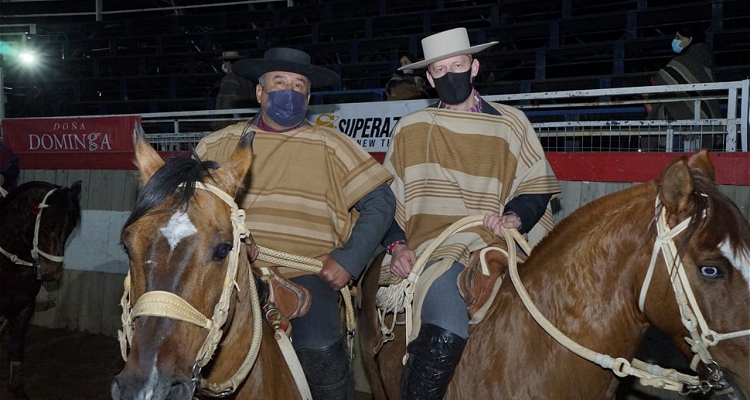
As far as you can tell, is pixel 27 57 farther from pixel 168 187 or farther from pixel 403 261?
pixel 168 187

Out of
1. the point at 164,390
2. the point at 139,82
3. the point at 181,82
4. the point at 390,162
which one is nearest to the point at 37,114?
the point at 139,82

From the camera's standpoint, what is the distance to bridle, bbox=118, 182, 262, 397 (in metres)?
1.81

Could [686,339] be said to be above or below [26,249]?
above

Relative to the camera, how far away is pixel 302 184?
2.94 m

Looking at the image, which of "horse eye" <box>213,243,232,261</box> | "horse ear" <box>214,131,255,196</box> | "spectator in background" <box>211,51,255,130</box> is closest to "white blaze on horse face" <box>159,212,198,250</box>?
"horse eye" <box>213,243,232,261</box>

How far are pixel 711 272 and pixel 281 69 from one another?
Answer: 1.96 m

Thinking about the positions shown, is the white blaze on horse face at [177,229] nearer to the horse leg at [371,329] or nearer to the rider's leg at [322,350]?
the rider's leg at [322,350]

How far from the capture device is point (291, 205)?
2.92 metres

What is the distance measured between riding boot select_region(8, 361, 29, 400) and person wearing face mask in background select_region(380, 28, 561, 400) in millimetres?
4513

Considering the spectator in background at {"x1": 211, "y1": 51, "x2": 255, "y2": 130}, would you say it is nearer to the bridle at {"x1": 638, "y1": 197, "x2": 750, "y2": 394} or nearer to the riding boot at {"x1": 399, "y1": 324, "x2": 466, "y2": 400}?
the riding boot at {"x1": 399, "y1": 324, "x2": 466, "y2": 400}

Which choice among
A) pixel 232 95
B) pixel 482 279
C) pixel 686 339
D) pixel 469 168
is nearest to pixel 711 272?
pixel 686 339

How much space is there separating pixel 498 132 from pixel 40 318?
763 centimetres

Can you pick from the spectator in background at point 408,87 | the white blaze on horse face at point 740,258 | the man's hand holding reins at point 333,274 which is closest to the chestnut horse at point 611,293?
the white blaze on horse face at point 740,258

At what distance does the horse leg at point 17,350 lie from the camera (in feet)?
19.1
